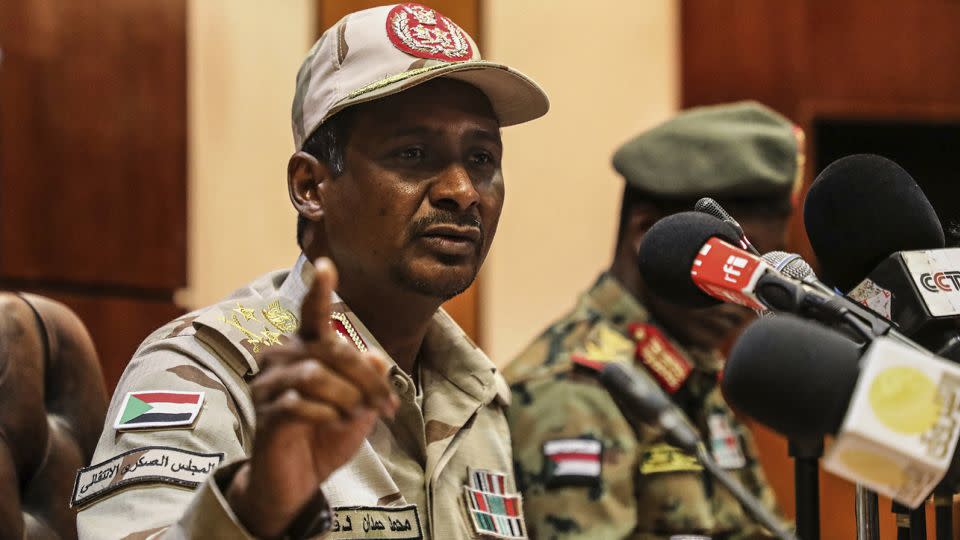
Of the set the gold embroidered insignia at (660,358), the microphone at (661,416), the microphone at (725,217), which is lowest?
the gold embroidered insignia at (660,358)

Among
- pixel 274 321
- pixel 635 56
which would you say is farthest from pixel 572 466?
pixel 635 56

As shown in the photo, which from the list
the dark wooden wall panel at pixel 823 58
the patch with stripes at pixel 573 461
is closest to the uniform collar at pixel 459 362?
the patch with stripes at pixel 573 461

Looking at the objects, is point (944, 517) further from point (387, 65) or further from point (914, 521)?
point (387, 65)

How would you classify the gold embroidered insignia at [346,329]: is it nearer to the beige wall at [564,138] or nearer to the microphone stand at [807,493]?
the microphone stand at [807,493]

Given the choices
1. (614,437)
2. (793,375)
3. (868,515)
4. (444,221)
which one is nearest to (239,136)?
(614,437)

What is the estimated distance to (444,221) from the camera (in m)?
1.64

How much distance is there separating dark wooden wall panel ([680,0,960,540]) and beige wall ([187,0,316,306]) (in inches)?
44.7

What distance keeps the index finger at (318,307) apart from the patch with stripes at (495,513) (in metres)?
0.73

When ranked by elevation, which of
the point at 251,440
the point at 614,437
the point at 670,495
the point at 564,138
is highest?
the point at 251,440

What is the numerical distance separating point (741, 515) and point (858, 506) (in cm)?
131

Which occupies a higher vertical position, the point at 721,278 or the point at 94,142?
the point at 721,278

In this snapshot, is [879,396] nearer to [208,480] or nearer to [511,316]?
[208,480]

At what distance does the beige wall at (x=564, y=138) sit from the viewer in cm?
343

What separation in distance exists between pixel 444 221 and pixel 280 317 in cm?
23
